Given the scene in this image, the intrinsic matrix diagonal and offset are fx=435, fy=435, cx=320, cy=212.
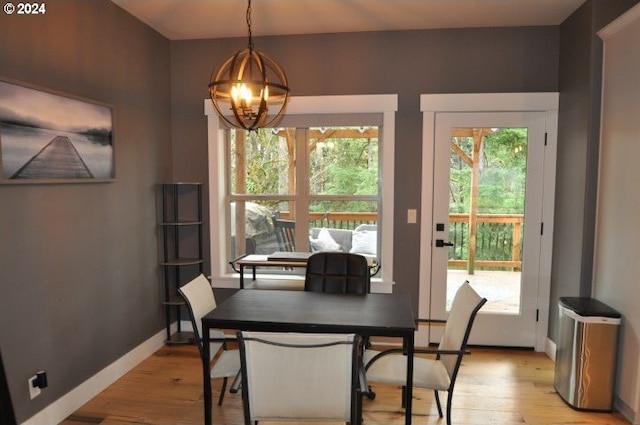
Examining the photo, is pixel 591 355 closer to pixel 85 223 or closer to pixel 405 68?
pixel 405 68

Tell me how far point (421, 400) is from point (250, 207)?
218 cm

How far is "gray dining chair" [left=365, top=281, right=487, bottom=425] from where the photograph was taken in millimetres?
2197

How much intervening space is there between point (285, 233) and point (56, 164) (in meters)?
1.96

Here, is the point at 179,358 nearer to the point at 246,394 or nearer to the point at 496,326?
the point at 246,394

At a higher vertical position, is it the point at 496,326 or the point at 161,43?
the point at 161,43

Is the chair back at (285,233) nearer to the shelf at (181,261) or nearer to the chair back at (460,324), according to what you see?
the shelf at (181,261)

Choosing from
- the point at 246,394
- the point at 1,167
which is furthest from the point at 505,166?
the point at 1,167

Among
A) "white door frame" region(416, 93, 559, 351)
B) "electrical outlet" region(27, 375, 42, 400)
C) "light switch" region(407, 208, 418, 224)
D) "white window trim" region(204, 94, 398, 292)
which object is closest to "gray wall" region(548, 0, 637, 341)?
"white door frame" region(416, 93, 559, 351)

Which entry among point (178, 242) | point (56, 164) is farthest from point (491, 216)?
point (56, 164)

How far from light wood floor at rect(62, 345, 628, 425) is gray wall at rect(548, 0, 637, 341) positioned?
635 mm

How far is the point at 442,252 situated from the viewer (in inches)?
145

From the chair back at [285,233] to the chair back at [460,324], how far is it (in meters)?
1.79

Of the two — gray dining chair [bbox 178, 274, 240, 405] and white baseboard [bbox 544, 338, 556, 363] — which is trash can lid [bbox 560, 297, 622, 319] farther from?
gray dining chair [bbox 178, 274, 240, 405]

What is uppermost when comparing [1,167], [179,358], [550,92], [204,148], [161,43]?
[161,43]
